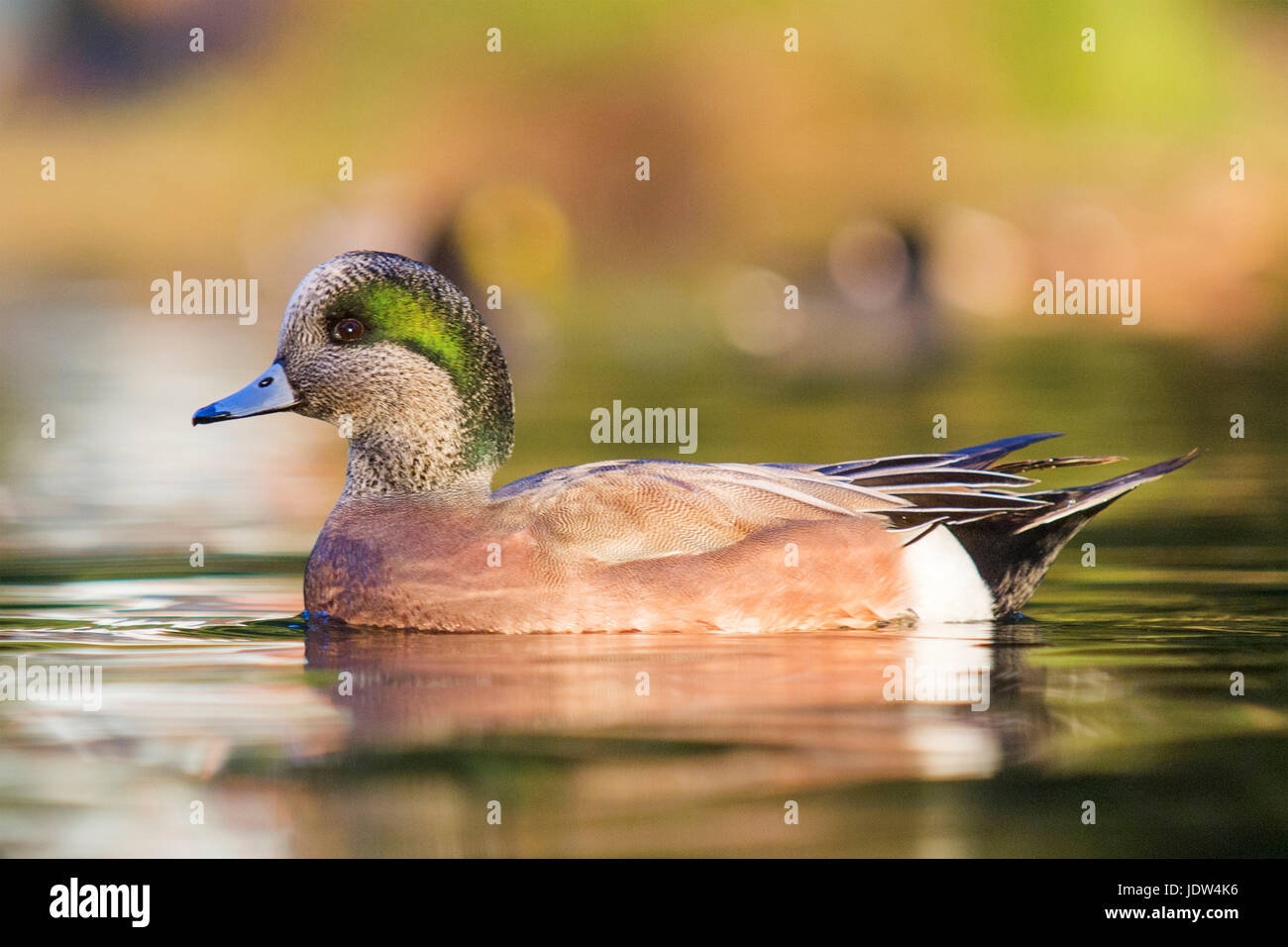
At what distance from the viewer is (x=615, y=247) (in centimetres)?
2495

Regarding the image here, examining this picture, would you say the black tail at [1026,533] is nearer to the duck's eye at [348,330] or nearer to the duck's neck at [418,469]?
the duck's neck at [418,469]

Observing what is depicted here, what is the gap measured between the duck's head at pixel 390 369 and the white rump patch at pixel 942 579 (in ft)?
5.54

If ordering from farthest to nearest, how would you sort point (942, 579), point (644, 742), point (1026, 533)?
point (1026, 533) < point (942, 579) < point (644, 742)

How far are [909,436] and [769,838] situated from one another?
7.87 meters

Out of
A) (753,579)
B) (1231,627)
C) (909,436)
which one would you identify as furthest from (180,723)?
(909,436)

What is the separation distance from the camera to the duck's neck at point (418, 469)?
7.36 meters

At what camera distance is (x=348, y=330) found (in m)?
7.38

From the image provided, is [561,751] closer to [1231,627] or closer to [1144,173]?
[1231,627]

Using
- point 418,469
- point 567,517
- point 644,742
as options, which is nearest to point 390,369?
point 418,469

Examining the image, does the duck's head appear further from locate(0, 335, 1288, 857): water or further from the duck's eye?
locate(0, 335, 1288, 857): water

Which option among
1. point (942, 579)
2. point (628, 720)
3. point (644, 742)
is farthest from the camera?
point (942, 579)

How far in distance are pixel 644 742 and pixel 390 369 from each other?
2.41m

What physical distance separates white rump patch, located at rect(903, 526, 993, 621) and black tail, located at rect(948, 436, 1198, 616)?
48 millimetres

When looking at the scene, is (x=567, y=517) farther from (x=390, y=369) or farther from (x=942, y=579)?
(x=942, y=579)
